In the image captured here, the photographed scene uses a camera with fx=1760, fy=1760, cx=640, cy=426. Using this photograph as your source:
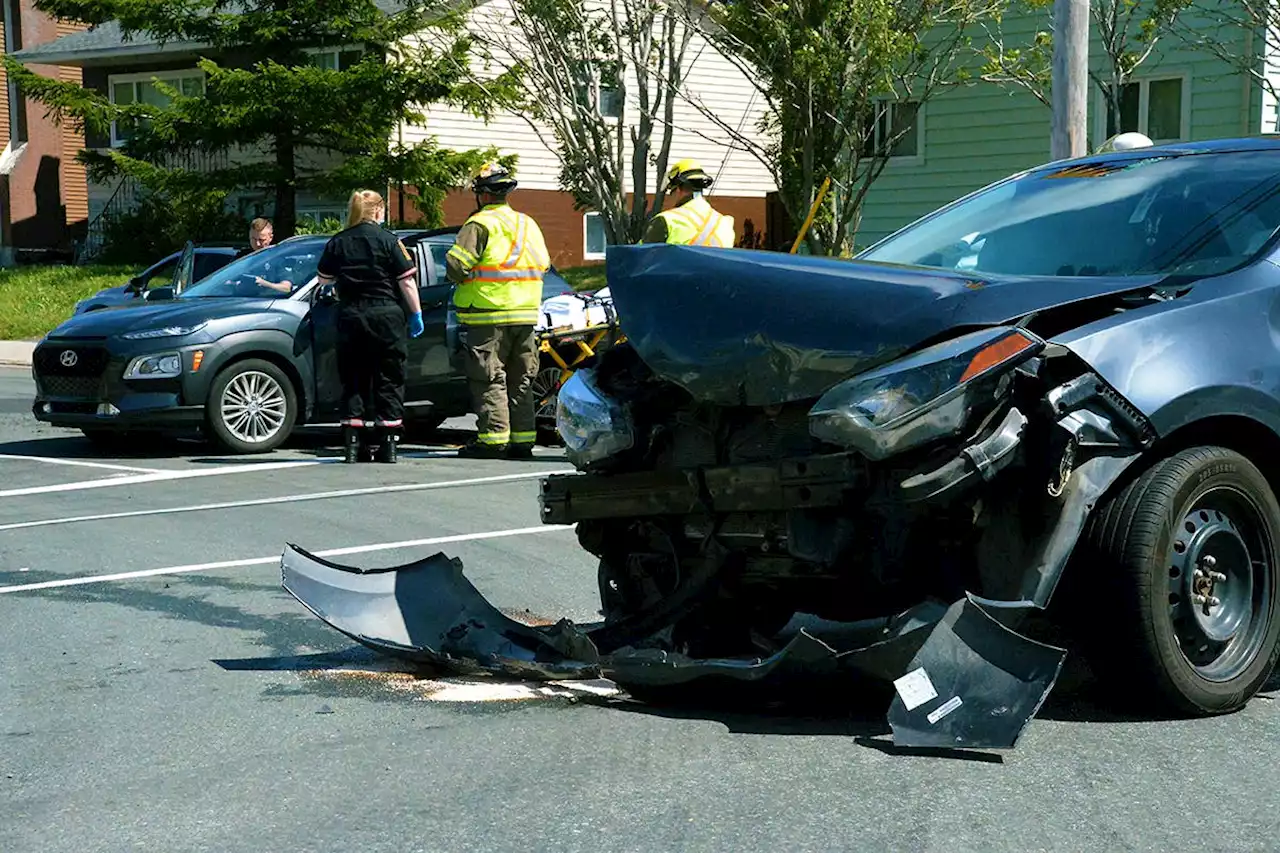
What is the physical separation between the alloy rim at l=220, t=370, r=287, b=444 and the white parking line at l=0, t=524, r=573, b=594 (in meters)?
4.48

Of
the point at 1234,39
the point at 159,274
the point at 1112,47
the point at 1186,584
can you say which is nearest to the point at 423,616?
the point at 1186,584

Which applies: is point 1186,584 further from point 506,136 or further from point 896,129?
point 506,136

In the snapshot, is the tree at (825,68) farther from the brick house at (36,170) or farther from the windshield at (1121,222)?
the brick house at (36,170)

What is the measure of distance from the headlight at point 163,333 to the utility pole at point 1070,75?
666 cm

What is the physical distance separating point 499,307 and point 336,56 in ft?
77.2

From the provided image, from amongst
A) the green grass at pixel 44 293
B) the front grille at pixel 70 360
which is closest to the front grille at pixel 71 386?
the front grille at pixel 70 360

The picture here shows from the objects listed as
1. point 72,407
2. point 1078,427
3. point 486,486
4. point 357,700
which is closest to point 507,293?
point 486,486

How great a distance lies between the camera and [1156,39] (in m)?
21.6

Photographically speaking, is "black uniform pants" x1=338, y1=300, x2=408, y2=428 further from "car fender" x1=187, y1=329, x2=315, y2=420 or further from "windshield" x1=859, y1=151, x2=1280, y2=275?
"windshield" x1=859, y1=151, x2=1280, y2=275

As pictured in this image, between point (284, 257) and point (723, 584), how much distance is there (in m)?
9.15

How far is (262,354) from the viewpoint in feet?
42.7

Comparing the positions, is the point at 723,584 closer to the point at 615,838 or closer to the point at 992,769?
the point at 992,769

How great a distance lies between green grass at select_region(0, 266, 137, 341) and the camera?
29.1m

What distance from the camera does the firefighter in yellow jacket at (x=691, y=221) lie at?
470 inches
